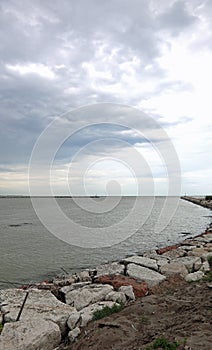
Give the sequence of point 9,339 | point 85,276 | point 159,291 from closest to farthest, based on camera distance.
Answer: point 9,339 → point 159,291 → point 85,276

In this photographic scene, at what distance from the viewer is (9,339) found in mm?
4164

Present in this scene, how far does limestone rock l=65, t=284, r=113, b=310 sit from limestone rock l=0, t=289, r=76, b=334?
0.24 m

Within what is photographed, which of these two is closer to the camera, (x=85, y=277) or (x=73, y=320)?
(x=73, y=320)

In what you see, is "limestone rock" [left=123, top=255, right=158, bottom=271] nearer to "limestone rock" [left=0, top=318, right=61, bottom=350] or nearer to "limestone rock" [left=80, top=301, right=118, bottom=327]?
"limestone rock" [left=80, top=301, right=118, bottom=327]

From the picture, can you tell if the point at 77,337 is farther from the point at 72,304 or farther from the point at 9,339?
the point at 72,304

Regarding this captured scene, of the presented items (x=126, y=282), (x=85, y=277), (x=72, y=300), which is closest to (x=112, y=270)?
(x=85, y=277)

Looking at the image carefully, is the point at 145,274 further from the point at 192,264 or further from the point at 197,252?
the point at 197,252

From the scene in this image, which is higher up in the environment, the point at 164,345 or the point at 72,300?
the point at 164,345

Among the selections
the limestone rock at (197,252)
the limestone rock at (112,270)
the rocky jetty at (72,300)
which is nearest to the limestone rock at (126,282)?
the rocky jetty at (72,300)

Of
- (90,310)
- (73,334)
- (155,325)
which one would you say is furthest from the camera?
(90,310)

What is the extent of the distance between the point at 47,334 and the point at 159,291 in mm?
2714

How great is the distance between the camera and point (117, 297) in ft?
18.2

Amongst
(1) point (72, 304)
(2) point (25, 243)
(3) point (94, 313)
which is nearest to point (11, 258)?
(2) point (25, 243)

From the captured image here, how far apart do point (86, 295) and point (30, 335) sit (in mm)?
1748
